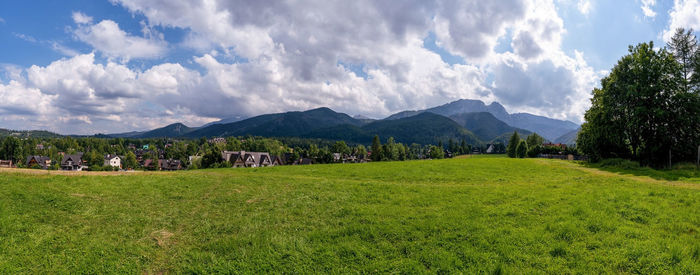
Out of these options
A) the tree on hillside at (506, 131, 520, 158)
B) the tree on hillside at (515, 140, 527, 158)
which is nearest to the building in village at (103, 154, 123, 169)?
the tree on hillside at (515, 140, 527, 158)

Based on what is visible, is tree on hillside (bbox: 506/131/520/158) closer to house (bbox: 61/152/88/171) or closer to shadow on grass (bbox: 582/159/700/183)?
shadow on grass (bbox: 582/159/700/183)

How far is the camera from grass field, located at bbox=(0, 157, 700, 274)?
783cm

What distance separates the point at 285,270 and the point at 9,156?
188746 millimetres

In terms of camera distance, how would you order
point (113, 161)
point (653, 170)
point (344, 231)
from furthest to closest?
1. point (113, 161)
2. point (653, 170)
3. point (344, 231)

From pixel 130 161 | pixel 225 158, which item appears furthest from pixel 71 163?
pixel 225 158

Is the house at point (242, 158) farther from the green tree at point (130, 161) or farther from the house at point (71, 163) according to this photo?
the green tree at point (130, 161)

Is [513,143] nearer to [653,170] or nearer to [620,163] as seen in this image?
[620,163]

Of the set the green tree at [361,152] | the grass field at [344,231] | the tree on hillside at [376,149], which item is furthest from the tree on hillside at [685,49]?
the green tree at [361,152]

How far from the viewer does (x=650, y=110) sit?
104 feet

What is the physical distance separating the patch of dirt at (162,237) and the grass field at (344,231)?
0.22 feet

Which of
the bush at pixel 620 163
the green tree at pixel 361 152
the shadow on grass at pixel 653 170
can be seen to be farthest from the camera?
the green tree at pixel 361 152

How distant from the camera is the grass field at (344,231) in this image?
7832mm

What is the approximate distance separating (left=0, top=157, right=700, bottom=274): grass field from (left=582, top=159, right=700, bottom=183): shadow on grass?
1155cm

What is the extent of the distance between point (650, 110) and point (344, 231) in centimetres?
4163
